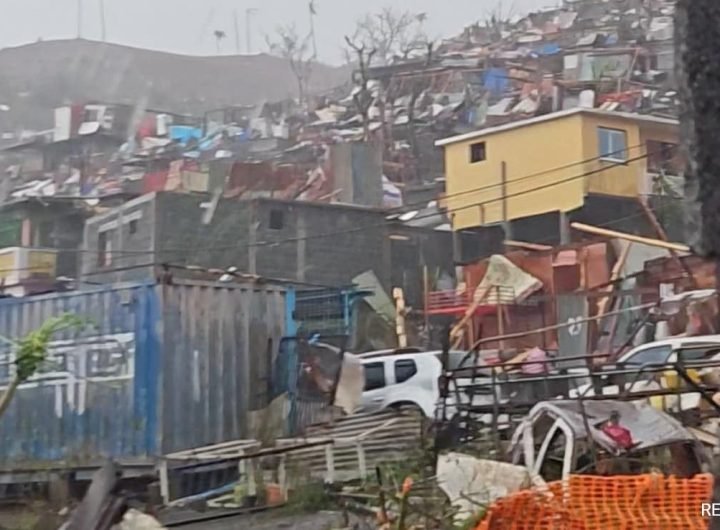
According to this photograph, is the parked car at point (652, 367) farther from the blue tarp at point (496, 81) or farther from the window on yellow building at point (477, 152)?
the blue tarp at point (496, 81)

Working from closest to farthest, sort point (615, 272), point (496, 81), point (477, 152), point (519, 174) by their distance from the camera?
point (615, 272) < point (519, 174) < point (477, 152) < point (496, 81)

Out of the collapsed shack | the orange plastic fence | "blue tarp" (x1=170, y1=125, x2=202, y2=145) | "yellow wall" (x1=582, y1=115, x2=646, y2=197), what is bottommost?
the orange plastic fence

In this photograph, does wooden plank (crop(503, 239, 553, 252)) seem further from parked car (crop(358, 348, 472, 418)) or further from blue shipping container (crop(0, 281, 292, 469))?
blue shipping container (crop(0, 281, 292, 469))

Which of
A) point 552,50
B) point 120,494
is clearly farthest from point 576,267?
point 552,50

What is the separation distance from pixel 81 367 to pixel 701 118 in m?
12.1

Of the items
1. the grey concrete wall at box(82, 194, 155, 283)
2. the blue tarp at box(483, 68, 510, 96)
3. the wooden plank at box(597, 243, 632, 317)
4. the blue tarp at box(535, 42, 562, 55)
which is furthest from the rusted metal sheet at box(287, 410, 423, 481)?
the blue tarp at box(535, 42, 562, 55)

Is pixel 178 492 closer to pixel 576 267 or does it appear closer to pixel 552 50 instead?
pixel 576 267

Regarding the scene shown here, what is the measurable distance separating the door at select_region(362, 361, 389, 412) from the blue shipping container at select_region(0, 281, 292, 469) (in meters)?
2.94

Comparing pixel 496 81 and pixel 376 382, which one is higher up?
pixel 496 81

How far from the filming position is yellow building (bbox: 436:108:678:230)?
29828 millimetres

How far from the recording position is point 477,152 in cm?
3241

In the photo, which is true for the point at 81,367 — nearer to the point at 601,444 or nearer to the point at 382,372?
the point at 382,372

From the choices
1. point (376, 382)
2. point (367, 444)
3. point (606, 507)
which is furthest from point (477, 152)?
point (606, 507)

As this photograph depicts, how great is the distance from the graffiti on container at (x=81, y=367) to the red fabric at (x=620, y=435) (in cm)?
592
